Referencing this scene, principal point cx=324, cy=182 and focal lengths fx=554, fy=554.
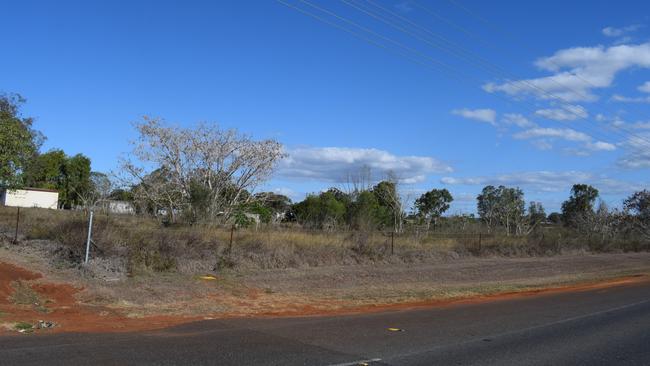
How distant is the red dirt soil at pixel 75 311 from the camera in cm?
1055

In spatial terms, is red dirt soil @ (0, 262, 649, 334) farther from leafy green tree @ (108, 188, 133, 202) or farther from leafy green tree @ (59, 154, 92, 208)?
leafy green tree @ (59, 154, 92, 208)

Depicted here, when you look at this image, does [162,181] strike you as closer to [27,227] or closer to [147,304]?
[27,227]

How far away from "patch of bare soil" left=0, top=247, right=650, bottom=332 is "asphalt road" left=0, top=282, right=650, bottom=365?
1373 mm

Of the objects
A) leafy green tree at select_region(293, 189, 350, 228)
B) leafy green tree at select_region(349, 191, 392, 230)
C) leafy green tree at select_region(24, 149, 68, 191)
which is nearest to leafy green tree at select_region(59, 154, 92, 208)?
leafy green tree at select_region(24, 149, 68, 191)

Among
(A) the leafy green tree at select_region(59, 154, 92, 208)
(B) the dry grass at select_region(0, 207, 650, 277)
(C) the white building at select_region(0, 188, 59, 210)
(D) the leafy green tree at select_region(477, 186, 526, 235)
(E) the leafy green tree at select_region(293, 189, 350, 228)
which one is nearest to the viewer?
(B) the dry grass at select_region(0, 207, 650, 277)

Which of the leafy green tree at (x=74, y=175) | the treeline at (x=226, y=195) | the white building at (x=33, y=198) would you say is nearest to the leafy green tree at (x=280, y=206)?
the treeline at (x=226, y=195)

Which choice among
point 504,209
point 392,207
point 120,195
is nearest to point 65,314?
point 120,195

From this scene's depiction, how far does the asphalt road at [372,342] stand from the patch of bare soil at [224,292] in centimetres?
137

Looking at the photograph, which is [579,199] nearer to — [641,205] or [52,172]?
[641,205]

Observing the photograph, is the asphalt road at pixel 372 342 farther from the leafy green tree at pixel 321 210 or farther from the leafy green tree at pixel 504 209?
the leafy green tree at pixel 504 209

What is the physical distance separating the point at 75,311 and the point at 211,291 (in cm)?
438

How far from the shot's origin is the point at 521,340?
1002cm

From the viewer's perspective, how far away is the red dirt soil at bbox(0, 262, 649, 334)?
416 inches

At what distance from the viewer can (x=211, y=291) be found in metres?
16.0
